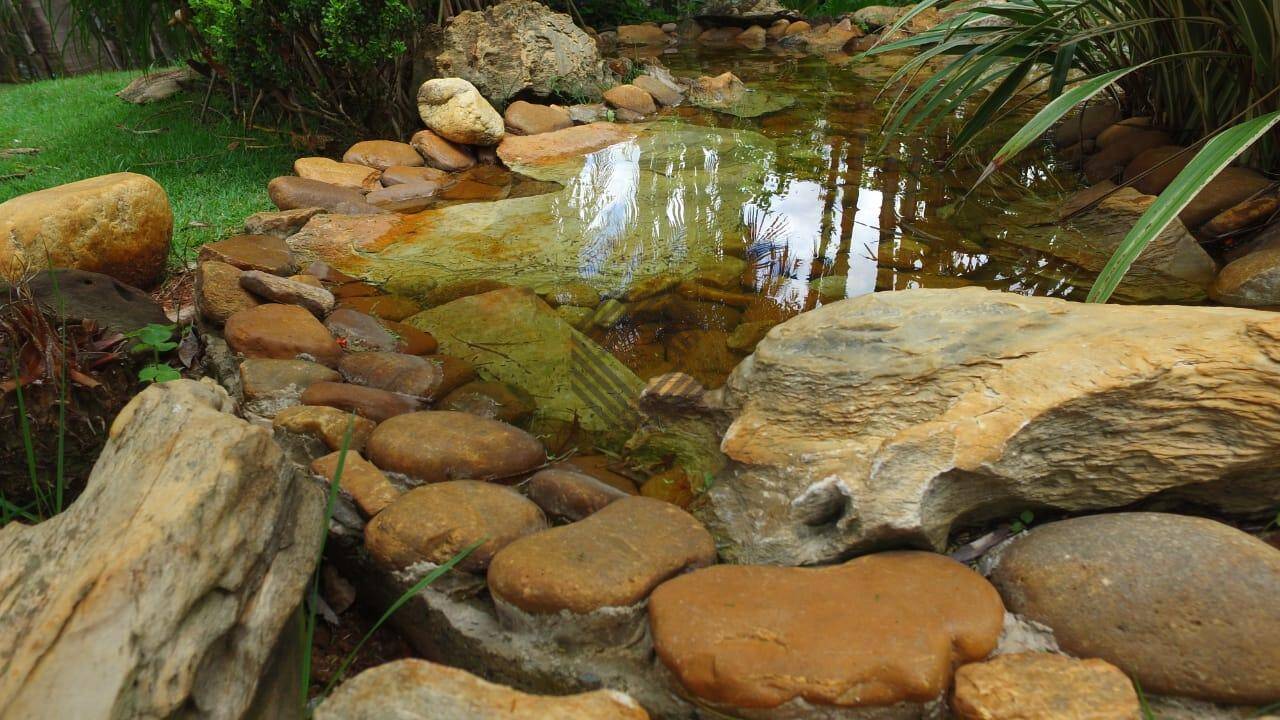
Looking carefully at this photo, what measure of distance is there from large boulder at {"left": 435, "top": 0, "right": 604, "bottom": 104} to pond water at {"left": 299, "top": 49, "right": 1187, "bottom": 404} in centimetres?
98

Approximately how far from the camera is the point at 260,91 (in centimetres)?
495

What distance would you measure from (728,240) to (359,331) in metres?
1.52

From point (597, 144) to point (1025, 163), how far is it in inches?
92.1

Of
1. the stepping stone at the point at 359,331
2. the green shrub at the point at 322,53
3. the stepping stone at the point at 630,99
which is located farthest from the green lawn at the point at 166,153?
the stepping stone at the point at 630,99

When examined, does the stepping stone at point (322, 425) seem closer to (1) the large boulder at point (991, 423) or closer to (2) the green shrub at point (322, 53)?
(1) the large boulder at point (991, 423)

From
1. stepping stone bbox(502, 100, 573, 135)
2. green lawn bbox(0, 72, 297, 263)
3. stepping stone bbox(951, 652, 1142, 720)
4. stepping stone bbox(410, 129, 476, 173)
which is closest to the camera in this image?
stepping stone bbox(951, 652, 1142, 720)

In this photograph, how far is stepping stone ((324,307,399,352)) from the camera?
2.72m

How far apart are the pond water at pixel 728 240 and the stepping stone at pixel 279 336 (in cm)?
44

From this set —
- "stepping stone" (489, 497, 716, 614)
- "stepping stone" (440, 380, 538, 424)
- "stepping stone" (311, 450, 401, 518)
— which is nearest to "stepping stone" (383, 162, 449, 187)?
"stepping stone" (440, 380, 538, 424)

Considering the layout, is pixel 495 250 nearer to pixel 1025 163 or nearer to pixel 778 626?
pixel 778 626

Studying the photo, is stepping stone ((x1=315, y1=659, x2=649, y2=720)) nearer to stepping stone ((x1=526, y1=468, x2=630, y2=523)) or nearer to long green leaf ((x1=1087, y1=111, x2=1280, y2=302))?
stepping stone ((x1=526, y1=468, x2=630, y2=523))

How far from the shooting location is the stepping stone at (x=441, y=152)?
4.59 m

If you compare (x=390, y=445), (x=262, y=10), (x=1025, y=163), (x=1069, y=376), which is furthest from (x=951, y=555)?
(x=262, y=10)

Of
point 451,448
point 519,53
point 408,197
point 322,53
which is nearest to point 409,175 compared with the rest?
point 408,197
